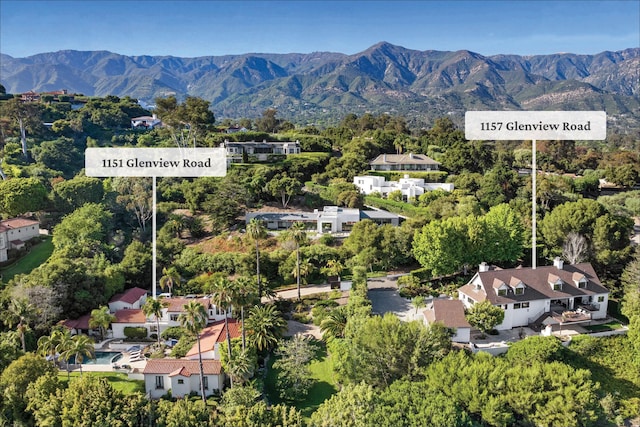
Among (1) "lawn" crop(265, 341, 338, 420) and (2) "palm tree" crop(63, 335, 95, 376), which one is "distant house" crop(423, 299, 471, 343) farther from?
(2) "palm tree" crop(63, 335, 95, 376)

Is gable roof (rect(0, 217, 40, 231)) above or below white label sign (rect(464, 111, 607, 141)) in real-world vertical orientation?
below

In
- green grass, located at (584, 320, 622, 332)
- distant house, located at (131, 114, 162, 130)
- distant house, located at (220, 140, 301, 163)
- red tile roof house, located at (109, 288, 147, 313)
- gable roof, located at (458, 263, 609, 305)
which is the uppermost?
distant house, located at (131, 114, 162, 130)

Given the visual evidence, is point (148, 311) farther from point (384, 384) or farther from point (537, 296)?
point (537, 296)

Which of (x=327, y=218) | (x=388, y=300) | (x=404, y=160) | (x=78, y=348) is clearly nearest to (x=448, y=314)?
(x=388, y=300)

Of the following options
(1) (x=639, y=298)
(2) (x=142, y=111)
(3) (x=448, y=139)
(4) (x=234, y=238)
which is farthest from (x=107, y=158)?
(2) (x=142, y=111)

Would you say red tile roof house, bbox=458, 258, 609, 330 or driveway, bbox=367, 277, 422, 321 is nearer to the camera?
red tile roof house, bbox=458, 258, 609, 330

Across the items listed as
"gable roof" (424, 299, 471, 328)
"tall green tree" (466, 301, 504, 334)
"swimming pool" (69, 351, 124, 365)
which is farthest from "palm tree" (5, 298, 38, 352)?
"tall green tree" (466, 301, 504, 334)

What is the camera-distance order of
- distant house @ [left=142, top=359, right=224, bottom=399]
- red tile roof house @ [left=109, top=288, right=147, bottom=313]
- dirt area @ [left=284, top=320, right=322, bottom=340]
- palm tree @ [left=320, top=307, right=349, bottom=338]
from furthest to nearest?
red tile roof house @ [left=109, top=288, right=147, bottom=313]
dirt area @ [left=284, top=320, right=322, bottom=340]
palm tree @ [left=320, top=307, right=349, bottom=338]
distant house @ [left=142, top=359, right=224, bottom=399]

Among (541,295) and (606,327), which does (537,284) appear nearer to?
(541,295)
